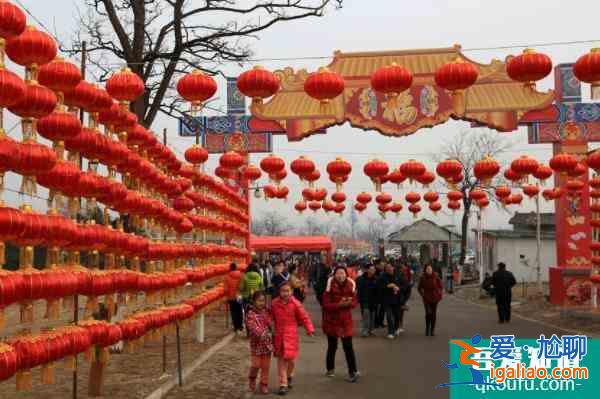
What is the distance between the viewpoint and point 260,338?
10.1m

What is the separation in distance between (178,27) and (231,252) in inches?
241

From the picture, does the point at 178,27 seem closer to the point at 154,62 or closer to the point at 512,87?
the point at 154,62

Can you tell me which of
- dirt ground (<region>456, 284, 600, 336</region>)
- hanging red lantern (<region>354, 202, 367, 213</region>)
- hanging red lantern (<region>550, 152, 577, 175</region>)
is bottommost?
dirt ground (<region>456, 284, 600, 336</region>)

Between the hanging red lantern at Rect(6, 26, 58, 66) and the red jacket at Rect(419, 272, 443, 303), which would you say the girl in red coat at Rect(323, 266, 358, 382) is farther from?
the red jacket at Rect(419, 272, 443, 303)

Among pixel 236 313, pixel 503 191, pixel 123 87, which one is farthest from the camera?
pixel 503 191

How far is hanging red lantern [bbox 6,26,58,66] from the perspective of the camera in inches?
265

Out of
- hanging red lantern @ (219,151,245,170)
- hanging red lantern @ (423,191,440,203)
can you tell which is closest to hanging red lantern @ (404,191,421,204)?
hanging red lantern @ (423,191,440,203)

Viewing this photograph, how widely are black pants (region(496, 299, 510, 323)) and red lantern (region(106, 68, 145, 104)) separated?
13662mm

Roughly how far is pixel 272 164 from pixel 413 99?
4.19m

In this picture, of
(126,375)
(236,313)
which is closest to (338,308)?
(126,375)

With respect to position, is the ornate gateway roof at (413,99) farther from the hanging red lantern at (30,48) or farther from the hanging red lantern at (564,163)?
the hanging red lantern at (30,48)

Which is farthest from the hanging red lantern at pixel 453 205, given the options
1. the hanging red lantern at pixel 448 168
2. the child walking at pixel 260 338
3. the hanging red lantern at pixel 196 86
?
the child walking at pixel 260 338

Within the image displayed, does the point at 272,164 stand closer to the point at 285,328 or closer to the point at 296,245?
the point at 285,328

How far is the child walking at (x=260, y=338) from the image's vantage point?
400 inches
